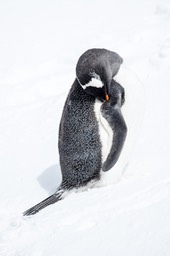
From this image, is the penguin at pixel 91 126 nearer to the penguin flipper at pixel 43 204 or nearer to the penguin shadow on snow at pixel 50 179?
the penguin flipper at pixel 43 204

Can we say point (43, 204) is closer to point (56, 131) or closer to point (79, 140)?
point (79, 140)

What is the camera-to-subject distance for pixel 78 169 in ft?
10.8

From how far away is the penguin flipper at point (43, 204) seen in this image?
314 centimetres

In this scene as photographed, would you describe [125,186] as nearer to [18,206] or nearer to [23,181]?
[18,206]

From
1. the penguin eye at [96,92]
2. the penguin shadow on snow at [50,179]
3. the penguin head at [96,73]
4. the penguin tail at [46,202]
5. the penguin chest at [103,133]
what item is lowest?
the penguin shadow on snow at [50,179]

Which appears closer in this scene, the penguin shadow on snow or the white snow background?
the white snow background

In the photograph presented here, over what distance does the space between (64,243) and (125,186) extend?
0.73 meters

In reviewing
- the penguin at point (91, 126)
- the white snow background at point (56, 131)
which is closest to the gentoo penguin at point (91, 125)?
the penguin at point (91, 126)

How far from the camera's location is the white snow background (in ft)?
8.04

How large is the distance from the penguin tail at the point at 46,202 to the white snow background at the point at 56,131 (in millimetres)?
76

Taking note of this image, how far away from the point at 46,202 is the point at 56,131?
58.1 inches

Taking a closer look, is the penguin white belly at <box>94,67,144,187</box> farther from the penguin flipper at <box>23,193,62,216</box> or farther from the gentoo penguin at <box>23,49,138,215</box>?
the penguin flipper at <box>23,193,62,216</box>

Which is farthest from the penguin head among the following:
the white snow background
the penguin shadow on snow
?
the penguin shadow on snow

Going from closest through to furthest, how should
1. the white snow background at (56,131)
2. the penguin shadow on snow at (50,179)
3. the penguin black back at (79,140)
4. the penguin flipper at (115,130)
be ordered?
the white snow background at (56,131) < the penguin flipper at (115,130) < the penguin black back at (79,140) < the penguin shadow on snow at (50,179)
